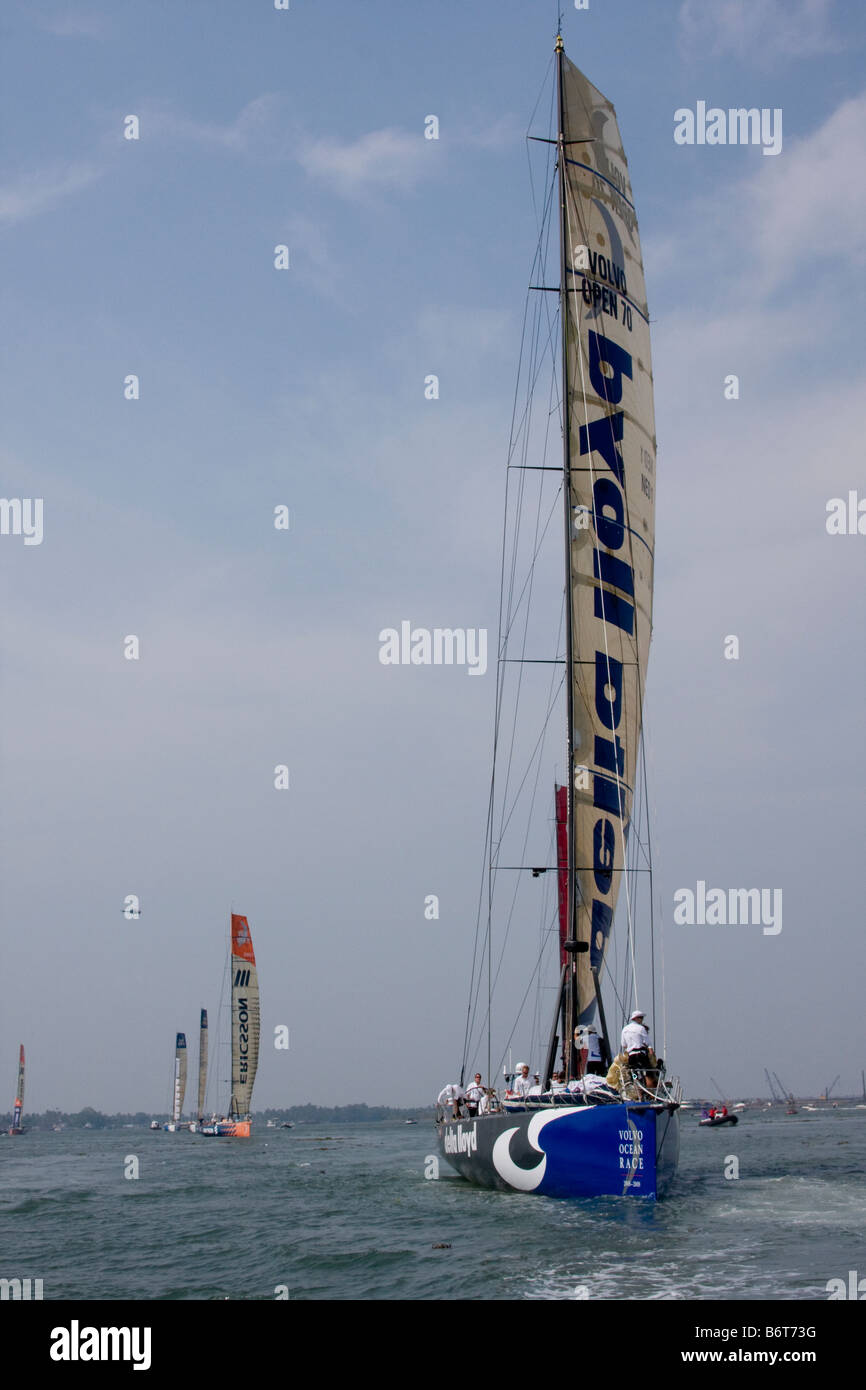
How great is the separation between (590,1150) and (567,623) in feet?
31.3

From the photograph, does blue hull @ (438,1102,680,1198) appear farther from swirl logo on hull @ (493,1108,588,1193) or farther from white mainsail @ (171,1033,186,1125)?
white mainsail @ (171,1033,186,1125)

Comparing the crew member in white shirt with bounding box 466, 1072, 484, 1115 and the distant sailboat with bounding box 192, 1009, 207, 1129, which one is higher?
the crew member in white shirt with bounding box 466, 1072, 484, 1115

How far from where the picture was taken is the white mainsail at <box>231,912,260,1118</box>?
203 feet

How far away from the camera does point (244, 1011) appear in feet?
204

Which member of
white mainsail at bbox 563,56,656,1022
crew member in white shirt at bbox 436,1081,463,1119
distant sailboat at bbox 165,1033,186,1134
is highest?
white mainsail at bbox 563,56,656,1022

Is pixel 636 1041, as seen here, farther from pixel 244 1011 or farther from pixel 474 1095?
pixel 244 1011

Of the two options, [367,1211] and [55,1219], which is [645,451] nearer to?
[367,1211]

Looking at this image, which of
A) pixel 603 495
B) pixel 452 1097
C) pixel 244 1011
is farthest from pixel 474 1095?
pixel 244 1011

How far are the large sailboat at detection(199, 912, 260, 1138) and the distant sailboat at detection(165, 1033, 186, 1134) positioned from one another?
21918mm

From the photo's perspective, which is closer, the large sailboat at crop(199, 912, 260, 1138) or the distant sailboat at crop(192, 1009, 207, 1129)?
the large sailboat at crop(199, 912, 260, 1138)

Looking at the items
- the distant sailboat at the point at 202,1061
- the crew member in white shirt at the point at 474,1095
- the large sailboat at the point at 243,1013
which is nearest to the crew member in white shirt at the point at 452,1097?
the crew member in white shirt at the point at 474,1095

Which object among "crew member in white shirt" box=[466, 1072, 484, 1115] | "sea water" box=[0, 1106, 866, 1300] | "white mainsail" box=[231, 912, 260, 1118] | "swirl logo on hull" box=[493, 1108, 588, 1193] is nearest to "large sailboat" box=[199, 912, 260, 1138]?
"white mainsail" box=[231, 912, 260, 1118]

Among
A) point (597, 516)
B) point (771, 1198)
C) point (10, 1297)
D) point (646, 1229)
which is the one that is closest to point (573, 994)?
point (771, 1198)

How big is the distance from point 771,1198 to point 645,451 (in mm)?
13892
